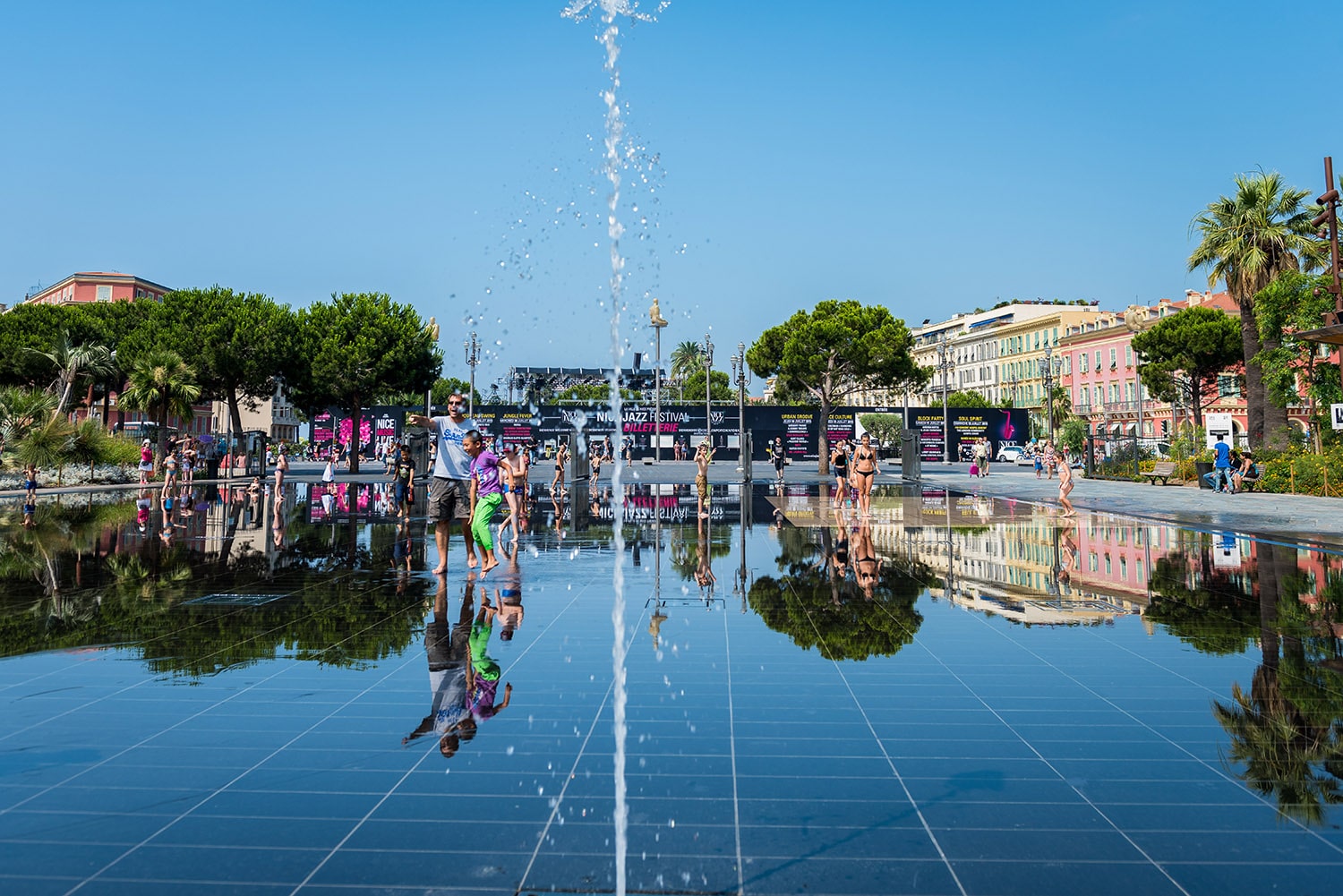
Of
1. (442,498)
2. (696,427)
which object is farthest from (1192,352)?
(442,498)

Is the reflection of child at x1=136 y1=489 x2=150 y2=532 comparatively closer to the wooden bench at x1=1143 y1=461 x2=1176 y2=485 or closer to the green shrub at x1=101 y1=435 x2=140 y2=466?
the green shrub at x1=101 y1=435 x2=140 y2=466

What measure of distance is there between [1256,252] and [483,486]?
28242 millimetres

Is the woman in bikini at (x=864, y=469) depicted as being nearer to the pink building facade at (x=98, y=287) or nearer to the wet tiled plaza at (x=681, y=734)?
the wet tiled plaza at (x=681, y=734)

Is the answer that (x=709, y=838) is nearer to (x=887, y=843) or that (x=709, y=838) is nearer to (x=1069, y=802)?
(x=887, y=843)

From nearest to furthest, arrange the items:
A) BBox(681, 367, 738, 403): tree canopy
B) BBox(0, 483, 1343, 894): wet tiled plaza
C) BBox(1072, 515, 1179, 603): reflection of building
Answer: BBox(0, 483, 1343, 894): wet tiled plaza
BBox(1072, 515, 1179, 603): reflection of building
BBox(681, 367, 738, 403): tree canopy

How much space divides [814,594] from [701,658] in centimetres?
285

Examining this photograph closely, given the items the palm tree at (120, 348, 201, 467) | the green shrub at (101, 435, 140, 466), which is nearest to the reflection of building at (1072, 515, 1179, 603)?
the green shrub at (101, 435, 140, 466)

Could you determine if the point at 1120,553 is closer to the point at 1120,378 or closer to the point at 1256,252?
the point at 1256,252

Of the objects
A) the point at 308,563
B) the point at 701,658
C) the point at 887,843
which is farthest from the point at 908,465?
the point at 887,843

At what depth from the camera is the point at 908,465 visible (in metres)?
38.0

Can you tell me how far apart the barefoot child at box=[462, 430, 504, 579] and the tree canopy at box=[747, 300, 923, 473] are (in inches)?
1506

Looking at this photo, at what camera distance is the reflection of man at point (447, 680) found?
14.7ft

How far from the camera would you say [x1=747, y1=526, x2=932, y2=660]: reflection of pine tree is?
661cm

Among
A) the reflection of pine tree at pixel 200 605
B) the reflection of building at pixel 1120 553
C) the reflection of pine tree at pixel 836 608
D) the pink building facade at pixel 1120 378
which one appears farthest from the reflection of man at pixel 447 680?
the pink building facade at pixel 1120 378
